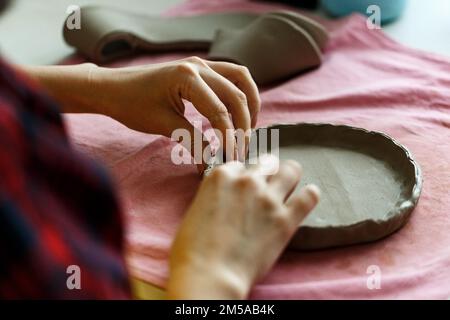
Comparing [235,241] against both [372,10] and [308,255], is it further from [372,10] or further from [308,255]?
[372,10]

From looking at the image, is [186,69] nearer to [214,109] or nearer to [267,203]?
[214,109]

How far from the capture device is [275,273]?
2.06ft

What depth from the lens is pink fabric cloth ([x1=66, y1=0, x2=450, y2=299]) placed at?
2.03 feet

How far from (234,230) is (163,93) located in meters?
0.27

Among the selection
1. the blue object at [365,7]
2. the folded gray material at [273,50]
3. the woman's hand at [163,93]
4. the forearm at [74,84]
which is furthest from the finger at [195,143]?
the blue object at [365,7]

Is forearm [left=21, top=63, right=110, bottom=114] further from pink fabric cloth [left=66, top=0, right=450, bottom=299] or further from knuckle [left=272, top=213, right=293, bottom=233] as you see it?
knuckle [left=272, top=213, right=293, bottom=233]

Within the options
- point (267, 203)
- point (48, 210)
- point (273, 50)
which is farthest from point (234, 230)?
point (273, 50)

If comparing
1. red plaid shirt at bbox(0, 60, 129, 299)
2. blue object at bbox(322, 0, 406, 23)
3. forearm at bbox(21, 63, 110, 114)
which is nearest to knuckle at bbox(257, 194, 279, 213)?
red plaid shirt at bbox(0, 60, 129, 299)

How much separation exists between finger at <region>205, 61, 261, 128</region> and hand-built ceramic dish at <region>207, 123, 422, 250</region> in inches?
1.3

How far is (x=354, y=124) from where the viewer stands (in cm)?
88

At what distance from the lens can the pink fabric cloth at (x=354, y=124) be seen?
0.62m

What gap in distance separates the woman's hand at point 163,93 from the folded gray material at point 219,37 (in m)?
0.23

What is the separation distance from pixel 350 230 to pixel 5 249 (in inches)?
14.4

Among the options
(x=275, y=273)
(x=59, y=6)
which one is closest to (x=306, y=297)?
(x=275, y=273)
